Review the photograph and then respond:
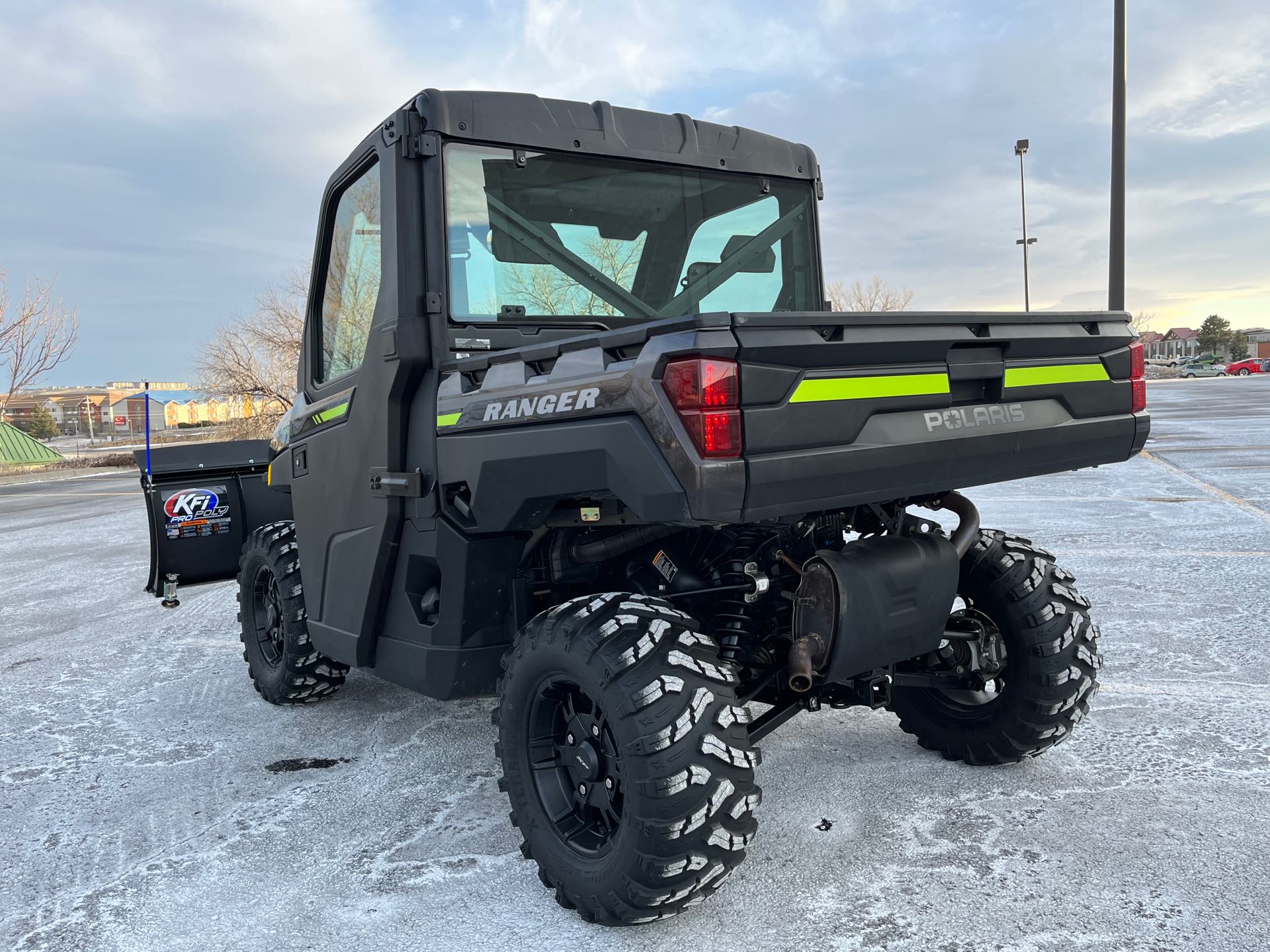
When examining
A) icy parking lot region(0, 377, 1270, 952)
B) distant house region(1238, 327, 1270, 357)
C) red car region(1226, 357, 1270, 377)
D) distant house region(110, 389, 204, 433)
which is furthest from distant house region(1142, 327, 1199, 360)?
icy parking lot region(0, 377, 1270, 952)

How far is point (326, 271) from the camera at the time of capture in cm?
425

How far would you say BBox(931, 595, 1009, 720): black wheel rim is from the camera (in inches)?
143

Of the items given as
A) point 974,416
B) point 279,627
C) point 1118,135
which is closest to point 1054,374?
point 974,416

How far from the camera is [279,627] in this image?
4875 millimetres

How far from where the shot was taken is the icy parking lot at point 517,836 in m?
2.71

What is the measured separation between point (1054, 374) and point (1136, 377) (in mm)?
442

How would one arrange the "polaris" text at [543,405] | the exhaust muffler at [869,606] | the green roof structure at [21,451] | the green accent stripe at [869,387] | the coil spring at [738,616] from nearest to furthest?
the green accent stripe at [869,387] < the "polaris" text at [543,405] < the exhaust muffler at [869,606] < the coil spring at [738,616] < the green roof structure at [21,451]

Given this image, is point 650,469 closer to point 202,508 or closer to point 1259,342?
point 202,508

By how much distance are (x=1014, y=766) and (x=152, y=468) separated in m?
4.55

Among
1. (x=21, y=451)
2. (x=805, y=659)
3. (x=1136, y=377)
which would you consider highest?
(x=1136, y=377)

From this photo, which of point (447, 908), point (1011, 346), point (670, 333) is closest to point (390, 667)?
point (447, 908)

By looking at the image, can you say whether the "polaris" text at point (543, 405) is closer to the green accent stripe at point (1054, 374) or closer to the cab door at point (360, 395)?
the cab door at point (360, 395)

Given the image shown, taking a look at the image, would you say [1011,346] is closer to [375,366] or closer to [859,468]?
[859,468]

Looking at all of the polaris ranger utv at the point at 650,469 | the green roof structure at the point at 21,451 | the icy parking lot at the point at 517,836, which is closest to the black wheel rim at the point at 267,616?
the icy parking lot at the point at 517,836
